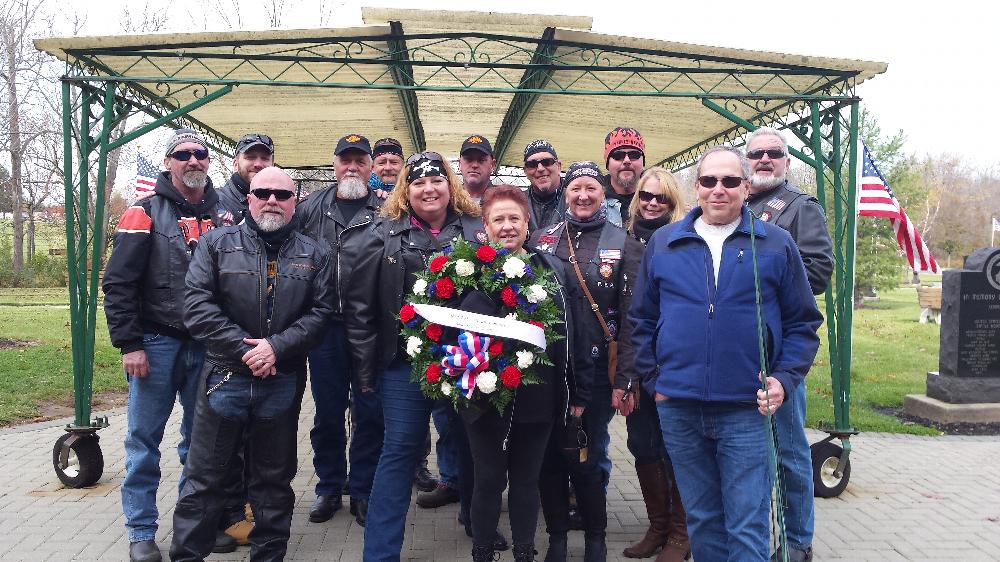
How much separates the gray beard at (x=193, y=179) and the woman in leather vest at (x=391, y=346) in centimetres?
123

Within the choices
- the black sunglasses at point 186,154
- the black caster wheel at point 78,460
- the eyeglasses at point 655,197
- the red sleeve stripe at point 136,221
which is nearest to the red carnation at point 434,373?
the eyeglasses at point 655,197

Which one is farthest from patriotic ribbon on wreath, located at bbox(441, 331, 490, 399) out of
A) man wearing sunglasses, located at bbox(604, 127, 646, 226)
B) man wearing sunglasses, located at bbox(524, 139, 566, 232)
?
man wearing sunglasses, located at bbox(524, 139, 566, 232)

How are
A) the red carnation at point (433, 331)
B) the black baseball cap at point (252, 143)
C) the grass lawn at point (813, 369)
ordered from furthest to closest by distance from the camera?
the grass lawn at point (813, 369) < the black baseball cap at point (252, 143) < the red carnation at point (433, 331)

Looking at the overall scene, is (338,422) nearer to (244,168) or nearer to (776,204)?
(244,168)

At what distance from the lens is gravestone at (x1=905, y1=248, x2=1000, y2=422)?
8352 mm

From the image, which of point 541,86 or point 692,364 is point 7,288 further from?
point 692,364

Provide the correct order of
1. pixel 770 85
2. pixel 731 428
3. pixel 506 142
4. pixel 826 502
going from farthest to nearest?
pixel 506 142
pixel 770 85
pixel 826 502
pixel 731 428

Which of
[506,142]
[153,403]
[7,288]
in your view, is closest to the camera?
[153,403]

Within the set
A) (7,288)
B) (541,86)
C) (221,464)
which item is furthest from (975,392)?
(7,288)

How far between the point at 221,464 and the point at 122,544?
4.05 feet

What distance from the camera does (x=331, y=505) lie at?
467 centimetres

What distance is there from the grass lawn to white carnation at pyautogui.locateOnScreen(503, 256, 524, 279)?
3909 millimetres

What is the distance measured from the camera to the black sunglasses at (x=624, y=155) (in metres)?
4.51

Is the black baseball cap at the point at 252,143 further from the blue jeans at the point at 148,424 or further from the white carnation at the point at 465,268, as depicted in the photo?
the white carnation at the point at 465,268
